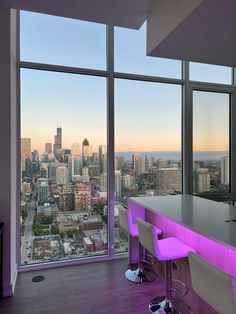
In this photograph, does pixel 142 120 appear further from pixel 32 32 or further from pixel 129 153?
pixel 32 32

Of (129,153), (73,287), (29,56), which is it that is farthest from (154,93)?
(73,287)

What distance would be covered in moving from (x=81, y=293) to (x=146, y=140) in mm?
2307

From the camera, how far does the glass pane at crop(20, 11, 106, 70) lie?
330 centimetres

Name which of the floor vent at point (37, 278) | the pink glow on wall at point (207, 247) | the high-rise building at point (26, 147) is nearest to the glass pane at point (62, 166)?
the high-rise building at point (26, 147)

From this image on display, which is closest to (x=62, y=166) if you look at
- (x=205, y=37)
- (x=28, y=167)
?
(x=28, y=167)

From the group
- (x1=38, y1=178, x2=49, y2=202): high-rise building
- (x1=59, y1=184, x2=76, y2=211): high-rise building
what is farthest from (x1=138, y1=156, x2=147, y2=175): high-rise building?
(x1=38, y1=178, x2=49, y2=202): high-rise building

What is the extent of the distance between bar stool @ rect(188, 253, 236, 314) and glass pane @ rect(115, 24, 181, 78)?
9.82 ft

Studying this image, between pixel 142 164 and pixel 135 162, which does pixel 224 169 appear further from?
pixel 135 162

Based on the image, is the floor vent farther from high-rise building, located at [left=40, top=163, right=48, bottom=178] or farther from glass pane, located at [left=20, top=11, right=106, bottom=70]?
glass pane, located at [left=20, top=11, right=106, bottom=70]

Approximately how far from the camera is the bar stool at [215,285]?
1.25 meters

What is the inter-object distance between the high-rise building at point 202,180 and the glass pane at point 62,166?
5.42ft

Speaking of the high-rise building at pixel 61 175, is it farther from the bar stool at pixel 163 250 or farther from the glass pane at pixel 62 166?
the bar stool at pixel 163 250

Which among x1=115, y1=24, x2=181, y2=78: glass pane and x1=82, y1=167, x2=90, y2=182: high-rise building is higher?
x1=115, y1=24, x2=181, y2=78: glass pane

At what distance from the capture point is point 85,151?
3594 mm
